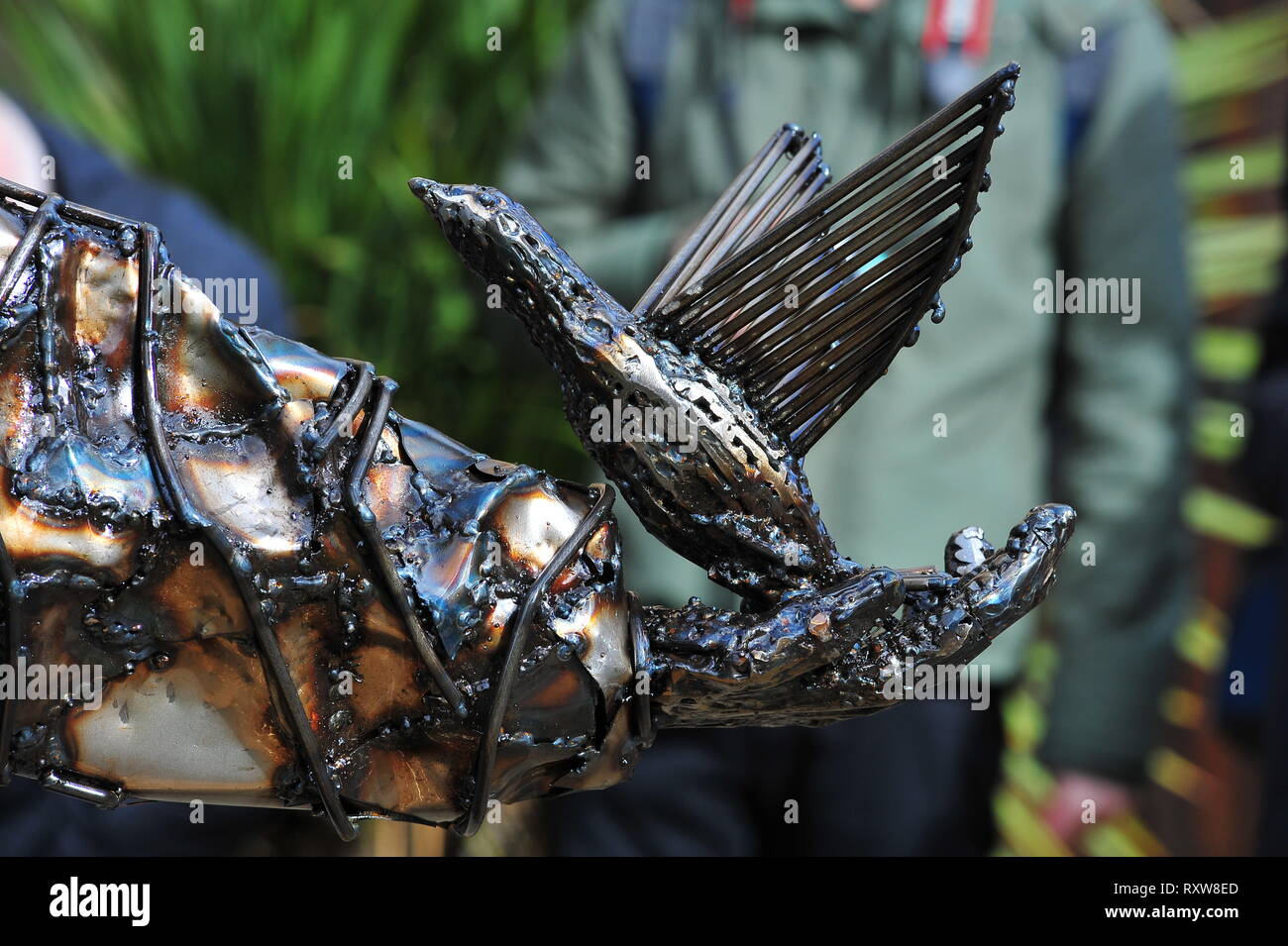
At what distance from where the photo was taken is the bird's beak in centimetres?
70

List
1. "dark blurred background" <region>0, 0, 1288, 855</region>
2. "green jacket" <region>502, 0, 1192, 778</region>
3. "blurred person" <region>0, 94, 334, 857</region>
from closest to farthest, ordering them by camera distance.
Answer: "blurred person" <region>0, 94, 334, 857</region> < "green jacket" <region>502, 0, 1192, 778</region> < "dark blurred background" <region>0, 0, 1288, 855</region>

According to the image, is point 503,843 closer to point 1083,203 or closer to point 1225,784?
point 1225,784

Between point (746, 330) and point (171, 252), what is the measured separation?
1040 mm

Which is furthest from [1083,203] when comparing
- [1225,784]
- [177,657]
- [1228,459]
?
[177,657]

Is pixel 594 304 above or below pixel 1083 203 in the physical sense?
below

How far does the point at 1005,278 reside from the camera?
1.50m
